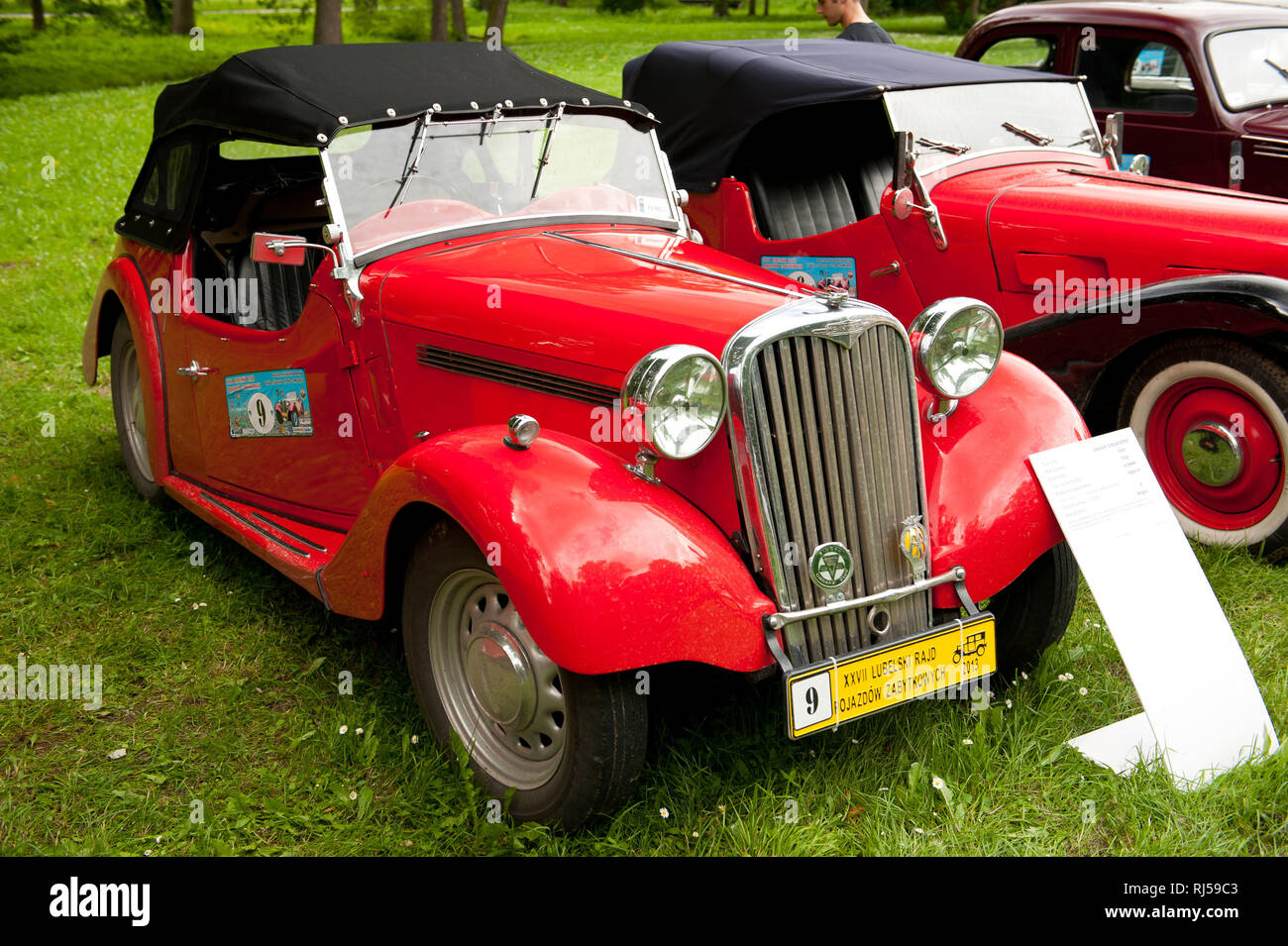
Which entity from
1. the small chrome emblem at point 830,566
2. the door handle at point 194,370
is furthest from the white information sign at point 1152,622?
the door handle at point 194,370

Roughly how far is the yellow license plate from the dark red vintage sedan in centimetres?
459

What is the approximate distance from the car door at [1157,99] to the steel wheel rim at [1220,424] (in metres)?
2.52

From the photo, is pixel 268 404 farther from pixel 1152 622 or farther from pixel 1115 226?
pixel 1115 226

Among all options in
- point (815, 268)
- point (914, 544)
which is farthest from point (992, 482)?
point (815, 268)

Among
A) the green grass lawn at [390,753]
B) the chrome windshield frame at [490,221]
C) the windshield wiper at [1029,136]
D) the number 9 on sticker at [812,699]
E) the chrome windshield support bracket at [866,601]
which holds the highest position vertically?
the windshield wiper at [1029,136]

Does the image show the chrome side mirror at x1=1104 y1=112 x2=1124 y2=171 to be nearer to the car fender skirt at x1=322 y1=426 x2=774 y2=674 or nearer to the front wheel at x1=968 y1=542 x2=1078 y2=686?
the front wheel at x1=968 y1=542 x2=1078 y2=686

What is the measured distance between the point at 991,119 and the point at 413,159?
315cm

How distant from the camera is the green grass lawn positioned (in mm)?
2799

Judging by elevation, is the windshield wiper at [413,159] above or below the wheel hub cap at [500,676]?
above

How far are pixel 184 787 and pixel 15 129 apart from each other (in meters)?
15.9

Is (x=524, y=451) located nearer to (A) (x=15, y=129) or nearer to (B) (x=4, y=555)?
(B) (x=4, y=555)

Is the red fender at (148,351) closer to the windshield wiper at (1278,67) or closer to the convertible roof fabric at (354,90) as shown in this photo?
the convertible roof fabric at (354,90)

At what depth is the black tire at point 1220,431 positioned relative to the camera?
13.7ft
